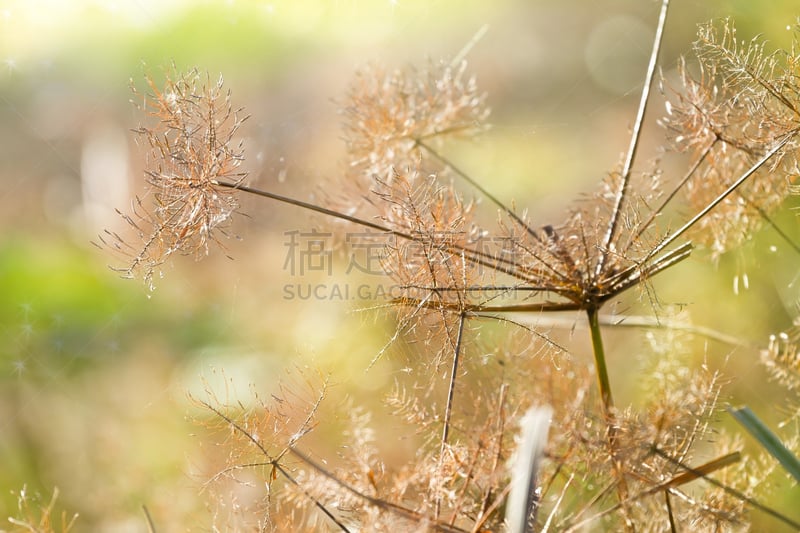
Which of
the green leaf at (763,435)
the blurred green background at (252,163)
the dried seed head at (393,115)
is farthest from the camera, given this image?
the blurred green background at (252,163)

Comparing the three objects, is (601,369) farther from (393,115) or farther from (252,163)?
(252,163)

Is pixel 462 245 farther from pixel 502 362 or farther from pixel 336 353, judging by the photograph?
pixel 336 353

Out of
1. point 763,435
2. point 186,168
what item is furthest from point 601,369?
point 186,168

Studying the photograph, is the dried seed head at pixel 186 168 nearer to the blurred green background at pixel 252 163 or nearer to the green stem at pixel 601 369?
the green stem at pixel 601 369

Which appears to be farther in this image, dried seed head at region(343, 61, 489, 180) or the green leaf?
dried seed head at region(343, 61, 489, 180)

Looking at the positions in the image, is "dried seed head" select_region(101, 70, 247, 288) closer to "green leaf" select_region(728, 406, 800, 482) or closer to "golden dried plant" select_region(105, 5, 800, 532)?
"golden dried plant" select_region(105, 5, 800, 532)

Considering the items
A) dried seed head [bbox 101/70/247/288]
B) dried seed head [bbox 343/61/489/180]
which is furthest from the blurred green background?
dried seed head [bbox 101/70/247/288]

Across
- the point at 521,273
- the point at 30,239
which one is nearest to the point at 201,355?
the point at 30,239

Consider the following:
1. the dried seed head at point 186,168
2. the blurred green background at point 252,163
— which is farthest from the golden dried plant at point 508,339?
the blurred green background at point 252,163
